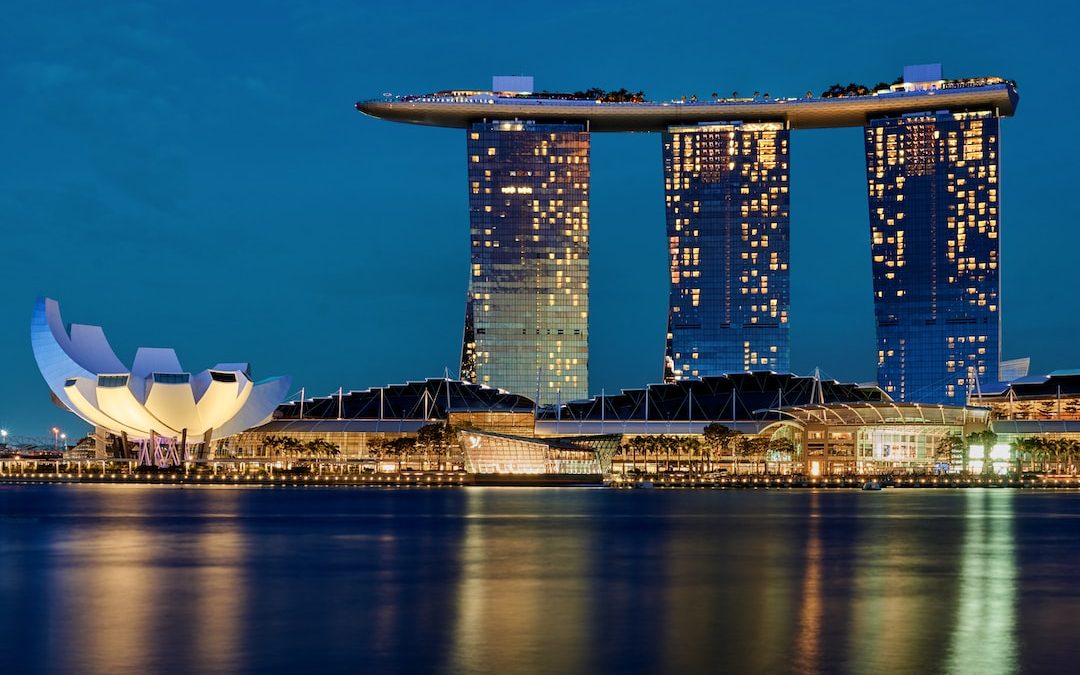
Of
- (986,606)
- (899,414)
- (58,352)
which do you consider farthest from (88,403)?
(986,606)

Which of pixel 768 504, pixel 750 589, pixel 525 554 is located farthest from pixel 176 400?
pixel 750 589

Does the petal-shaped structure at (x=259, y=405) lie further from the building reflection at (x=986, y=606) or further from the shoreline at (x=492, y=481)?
the building reflection at (x=986, y=606)

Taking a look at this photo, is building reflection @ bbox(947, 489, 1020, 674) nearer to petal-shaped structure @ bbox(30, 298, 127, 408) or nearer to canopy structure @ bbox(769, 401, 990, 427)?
canopy structure @ bbox(769, 401, 990, 427)

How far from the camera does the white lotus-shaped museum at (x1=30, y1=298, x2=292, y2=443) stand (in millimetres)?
144875

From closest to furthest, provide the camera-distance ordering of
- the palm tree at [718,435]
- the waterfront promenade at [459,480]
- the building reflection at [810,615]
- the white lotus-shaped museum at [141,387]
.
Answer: the building reflection at [810,615] → the white lotus-shaped museum at [141,387] → the waterfront promenade at [459,480] → the palm tree at [718,435]

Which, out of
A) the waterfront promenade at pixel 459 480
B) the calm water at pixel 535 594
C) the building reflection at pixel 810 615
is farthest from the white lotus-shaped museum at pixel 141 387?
the building reflection at pixel 810 615

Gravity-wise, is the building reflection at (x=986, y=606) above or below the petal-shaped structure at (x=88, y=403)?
below

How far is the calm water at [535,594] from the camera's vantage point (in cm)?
3022

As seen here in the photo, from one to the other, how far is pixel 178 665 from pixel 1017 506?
87.5 meters

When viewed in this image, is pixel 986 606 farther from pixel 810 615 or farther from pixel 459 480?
pixel 459 480

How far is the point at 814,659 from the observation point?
Result: 97.6ft

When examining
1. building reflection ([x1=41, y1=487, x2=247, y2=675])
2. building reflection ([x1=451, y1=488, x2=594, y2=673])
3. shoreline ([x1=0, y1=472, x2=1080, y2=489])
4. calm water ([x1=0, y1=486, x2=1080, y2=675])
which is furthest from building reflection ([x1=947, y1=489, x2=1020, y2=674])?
shoreline ([x1=0, y1=472, x2=1080, y2=489])

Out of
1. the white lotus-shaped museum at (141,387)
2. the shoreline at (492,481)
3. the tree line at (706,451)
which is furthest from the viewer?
the tree line at (706,451)

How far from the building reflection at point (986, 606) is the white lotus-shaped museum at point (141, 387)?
298 feet
